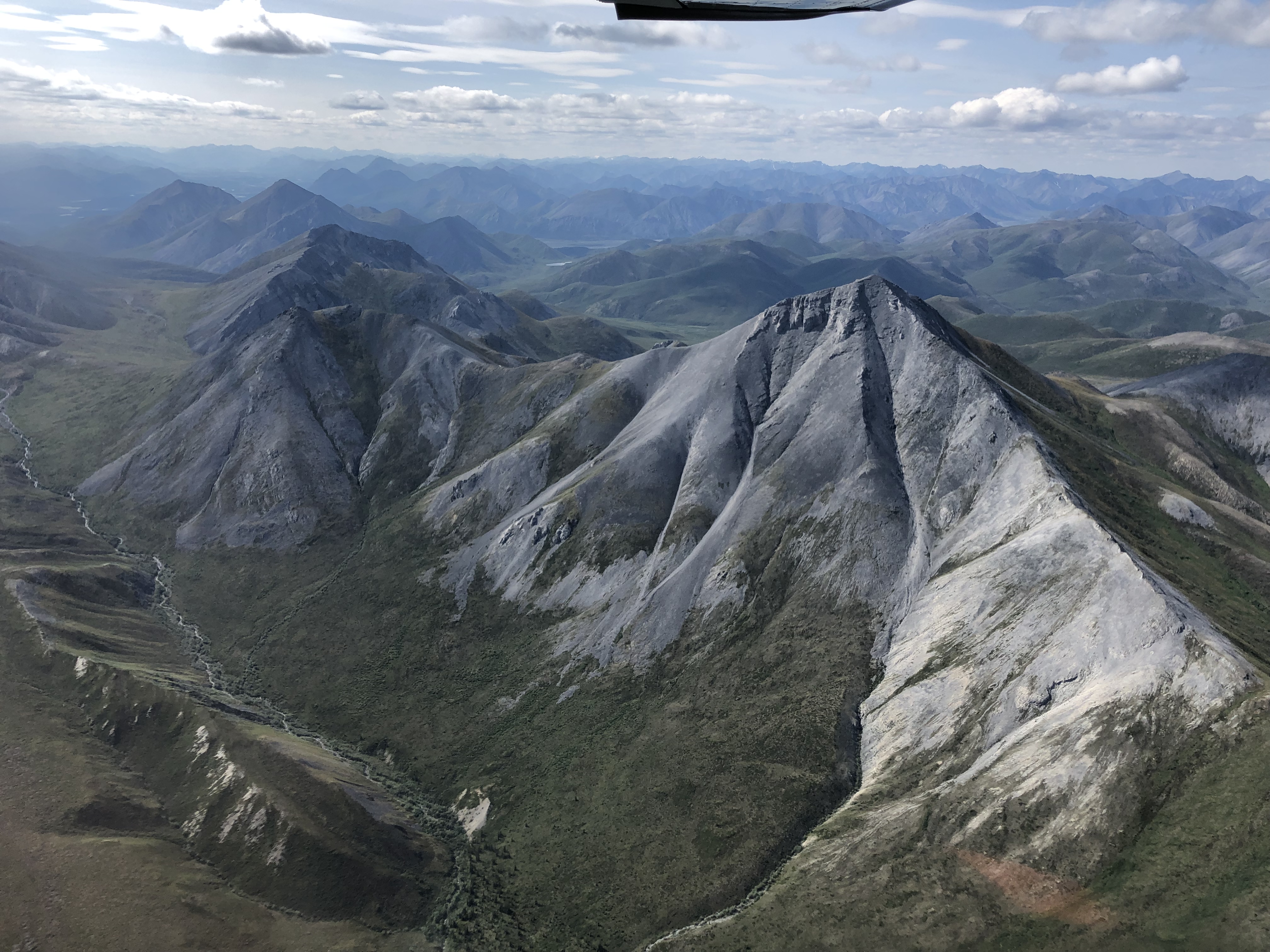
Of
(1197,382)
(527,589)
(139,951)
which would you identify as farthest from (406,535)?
(1197,382)

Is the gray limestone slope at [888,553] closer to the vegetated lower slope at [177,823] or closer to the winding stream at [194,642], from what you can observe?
the winding stream at [194,642]

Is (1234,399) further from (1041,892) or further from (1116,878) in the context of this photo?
(1041,892)

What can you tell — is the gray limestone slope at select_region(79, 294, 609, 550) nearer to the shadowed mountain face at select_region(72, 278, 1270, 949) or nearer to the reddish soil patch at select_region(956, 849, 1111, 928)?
the shadowed mountain face at select_region(72, 278, 1270, 949)

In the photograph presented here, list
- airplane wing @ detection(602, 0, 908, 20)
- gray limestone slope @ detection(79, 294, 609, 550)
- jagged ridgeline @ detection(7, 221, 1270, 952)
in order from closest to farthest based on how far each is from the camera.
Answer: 1. airplane wing @ detection(602, 0, 908, 20)
2. jagged ridgeline @ detection(7, 221, 1270, 952)
3. gray limestone slope @ detection(79, 294, 609, 550)

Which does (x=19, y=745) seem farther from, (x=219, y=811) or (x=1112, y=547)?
(x=1112, y=547)

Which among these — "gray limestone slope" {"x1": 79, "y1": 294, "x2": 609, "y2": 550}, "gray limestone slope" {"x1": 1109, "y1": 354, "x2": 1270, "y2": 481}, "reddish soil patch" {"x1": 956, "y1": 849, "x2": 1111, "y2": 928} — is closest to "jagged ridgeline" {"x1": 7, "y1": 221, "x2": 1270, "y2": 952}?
"reddish soil patch" {"x1": 956, "y1": 849, "x2": 1111, "y2": 928}

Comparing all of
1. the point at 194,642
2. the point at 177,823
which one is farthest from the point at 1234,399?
the point at 194,642
